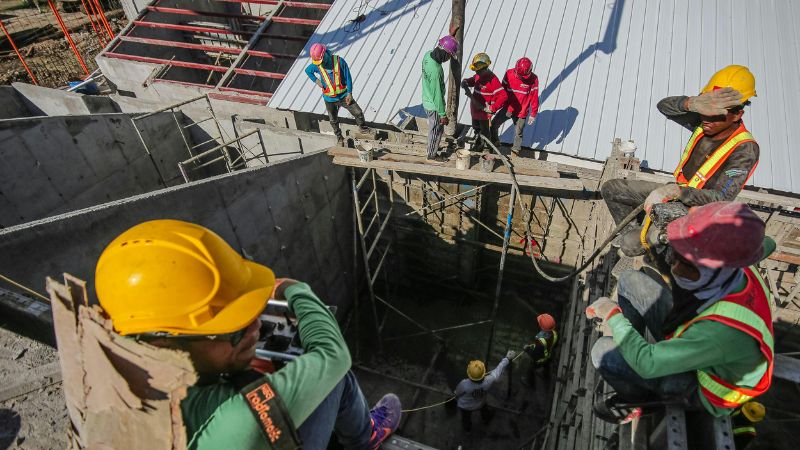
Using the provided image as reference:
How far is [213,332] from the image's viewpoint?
1972mm

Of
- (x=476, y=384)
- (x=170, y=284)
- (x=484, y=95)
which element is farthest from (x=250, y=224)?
(x=484, y=95)

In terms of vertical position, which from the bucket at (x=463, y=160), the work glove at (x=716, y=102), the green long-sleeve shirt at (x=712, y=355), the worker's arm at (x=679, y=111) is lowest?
the bucket at (x=463, y=160)

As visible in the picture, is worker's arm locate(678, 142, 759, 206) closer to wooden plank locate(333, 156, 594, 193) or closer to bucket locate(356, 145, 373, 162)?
wooden plank locate(333, 156, 594, 193)

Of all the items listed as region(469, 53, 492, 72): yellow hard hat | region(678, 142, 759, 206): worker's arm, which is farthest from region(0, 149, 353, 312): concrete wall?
region(678, 142, 759, 206): worker's arm

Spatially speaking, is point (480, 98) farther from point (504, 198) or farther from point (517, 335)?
point (517, 335)

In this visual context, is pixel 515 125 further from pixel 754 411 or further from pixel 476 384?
pixel 754 411

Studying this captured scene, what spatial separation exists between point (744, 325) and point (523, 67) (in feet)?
19.2

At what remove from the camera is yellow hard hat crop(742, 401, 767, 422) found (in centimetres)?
347

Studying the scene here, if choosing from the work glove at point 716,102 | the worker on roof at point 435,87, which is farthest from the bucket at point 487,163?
the work glove at point 716,102

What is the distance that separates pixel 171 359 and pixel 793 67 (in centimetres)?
1257

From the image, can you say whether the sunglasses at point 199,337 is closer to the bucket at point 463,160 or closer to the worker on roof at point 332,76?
the bucket at point 463,160

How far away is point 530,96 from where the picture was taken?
285 inches

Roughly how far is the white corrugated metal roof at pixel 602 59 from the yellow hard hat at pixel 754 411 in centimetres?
507

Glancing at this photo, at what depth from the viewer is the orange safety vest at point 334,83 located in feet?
25.7
